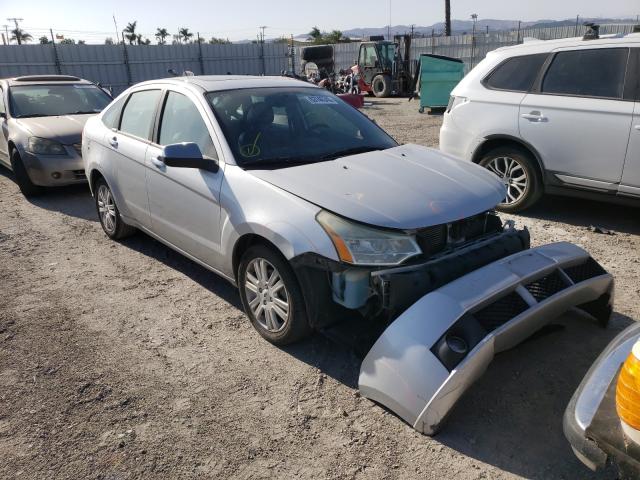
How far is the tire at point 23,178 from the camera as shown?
7387 millimetres

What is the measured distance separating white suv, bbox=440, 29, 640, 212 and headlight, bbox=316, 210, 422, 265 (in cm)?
281

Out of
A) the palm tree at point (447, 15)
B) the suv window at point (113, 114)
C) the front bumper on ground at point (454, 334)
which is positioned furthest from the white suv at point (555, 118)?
the palm tree at point (447, 15)

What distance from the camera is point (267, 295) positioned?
3.37m

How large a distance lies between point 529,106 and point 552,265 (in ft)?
10.2

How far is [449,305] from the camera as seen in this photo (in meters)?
Result: 2.58

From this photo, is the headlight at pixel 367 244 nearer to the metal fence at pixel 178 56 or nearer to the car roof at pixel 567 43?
the car roof at pixel 567 43

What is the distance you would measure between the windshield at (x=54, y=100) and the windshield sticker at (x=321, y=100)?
17.8 feet

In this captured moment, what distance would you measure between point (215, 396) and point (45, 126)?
6.07m

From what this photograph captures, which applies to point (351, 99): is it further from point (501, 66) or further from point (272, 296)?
point (272, 296)

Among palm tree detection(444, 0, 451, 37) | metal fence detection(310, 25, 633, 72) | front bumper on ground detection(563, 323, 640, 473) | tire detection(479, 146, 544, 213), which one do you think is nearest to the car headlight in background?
front bumper on ground detection(563, 323, 640, 473)

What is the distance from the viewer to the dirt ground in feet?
8.30

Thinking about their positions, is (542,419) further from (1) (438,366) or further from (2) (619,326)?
(2) (619,326)

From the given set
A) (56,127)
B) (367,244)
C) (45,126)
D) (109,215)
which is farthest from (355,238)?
(45,126)

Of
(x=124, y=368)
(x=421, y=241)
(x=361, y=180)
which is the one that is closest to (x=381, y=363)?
(x=421, y=241)
